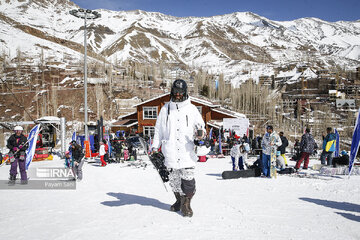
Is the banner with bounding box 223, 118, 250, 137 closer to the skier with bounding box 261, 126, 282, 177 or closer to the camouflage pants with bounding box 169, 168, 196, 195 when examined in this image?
the skier with bounding box 261, 126, 282, 177

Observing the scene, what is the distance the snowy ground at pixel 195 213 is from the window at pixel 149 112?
2300cm

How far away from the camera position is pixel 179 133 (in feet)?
12.7

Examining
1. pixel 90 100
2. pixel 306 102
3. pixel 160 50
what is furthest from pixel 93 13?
pixel 160 50

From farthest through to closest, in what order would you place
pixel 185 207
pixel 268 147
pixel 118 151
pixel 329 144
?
pixel 118 151
pixel 329 144
pixel 268 147
pixel 185 207

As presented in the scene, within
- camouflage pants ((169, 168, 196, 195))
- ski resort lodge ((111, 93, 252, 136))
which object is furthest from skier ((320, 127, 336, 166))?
ski resort lodge ((111, 93, 252, 136))

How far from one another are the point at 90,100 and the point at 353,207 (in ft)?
168

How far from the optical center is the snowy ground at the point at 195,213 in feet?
10.3

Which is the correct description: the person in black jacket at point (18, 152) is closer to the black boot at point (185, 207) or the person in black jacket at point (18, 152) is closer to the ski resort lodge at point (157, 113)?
the black boot at point (185, 207)

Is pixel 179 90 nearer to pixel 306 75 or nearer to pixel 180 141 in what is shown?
pixel 180 141

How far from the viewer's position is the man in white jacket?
12.4ft

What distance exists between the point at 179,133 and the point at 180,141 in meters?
0.12

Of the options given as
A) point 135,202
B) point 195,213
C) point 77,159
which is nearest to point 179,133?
point 195,213

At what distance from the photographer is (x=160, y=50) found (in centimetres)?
19088

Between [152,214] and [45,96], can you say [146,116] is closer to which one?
[152,214]
